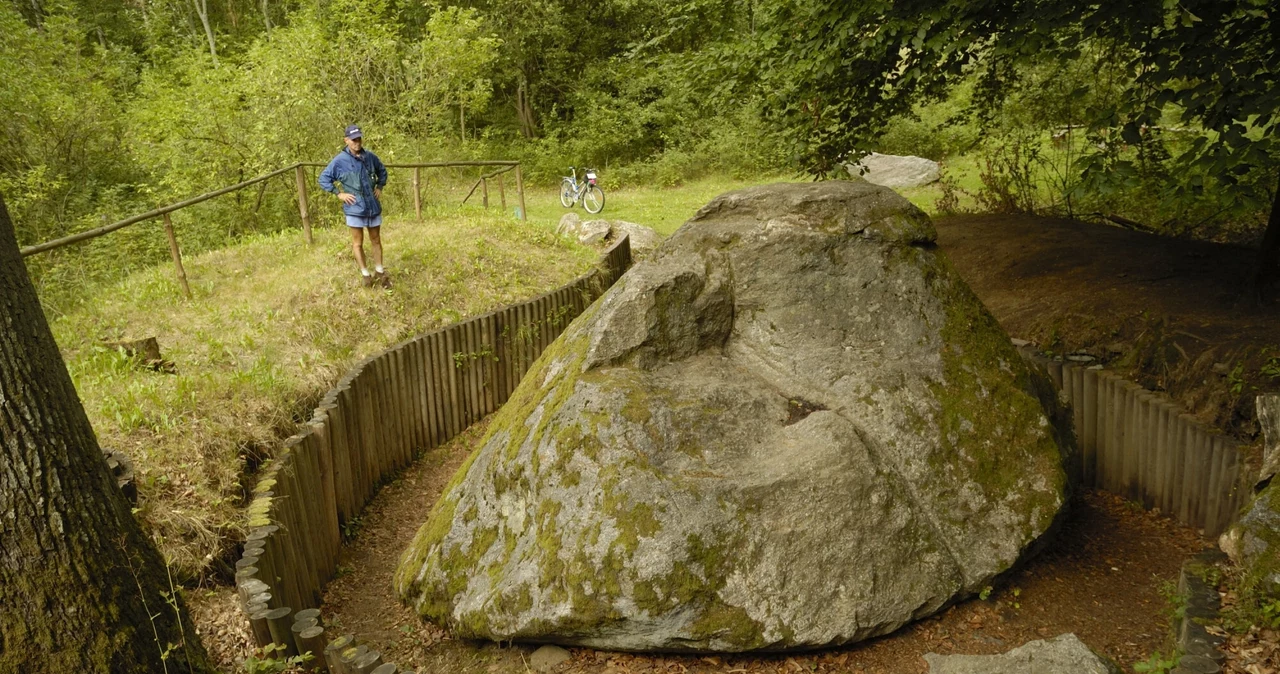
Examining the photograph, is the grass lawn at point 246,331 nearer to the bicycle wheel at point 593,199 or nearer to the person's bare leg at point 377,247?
the person's bare leg at point 377,247

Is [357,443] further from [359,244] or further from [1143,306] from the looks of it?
[1143,306]

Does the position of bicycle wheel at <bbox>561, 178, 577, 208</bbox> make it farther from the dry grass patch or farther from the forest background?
the dry grass patch

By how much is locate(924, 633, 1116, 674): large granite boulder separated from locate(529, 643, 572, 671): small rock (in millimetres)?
2068

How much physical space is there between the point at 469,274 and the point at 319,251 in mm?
2127

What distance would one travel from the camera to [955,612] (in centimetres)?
483

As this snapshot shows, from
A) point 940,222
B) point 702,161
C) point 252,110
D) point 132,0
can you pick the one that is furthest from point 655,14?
point 132,0

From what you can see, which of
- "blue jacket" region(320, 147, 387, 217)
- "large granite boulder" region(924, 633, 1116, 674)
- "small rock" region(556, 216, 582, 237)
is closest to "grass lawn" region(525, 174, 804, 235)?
"small rock" region(556, 216, 582, 237)

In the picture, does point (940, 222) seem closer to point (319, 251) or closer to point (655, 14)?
point (319, 251)

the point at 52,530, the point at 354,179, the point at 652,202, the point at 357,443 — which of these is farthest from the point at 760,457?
the point at 652,202

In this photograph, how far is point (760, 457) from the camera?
4.91m

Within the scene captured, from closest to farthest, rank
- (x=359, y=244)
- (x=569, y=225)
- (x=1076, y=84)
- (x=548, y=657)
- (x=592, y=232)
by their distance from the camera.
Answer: (x=548, y=657)
(x=359, y=244)
(x=1076, y=84)
(x=592, y=232)
(x=569, y=225)

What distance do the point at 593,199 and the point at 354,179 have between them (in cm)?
1095

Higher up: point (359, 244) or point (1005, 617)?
point (359, 244)

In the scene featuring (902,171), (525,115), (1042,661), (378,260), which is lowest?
(1042,661)
